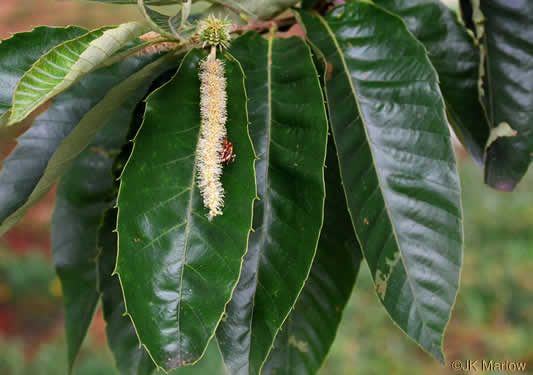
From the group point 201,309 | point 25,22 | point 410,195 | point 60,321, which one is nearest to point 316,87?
point 410,195

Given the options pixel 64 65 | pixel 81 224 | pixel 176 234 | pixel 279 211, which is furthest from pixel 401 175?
pixel 81 224

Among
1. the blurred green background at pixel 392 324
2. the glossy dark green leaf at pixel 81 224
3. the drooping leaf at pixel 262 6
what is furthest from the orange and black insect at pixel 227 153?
the blurred green background at pixel 392 324

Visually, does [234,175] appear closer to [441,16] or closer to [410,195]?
[410,195]

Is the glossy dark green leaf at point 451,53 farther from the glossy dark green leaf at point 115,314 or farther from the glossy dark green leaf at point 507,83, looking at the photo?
the glossy dark green leaf at point 115,314

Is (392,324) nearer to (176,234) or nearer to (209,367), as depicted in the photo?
(209,367)

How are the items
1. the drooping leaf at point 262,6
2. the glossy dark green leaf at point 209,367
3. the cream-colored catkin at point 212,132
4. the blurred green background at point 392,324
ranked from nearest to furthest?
the cream-colored catkin at point 212,132 < the drooping leaf at point 262,6 < the glossy dark green leaf at point 209,367 < the blurred green background at point 392,324
